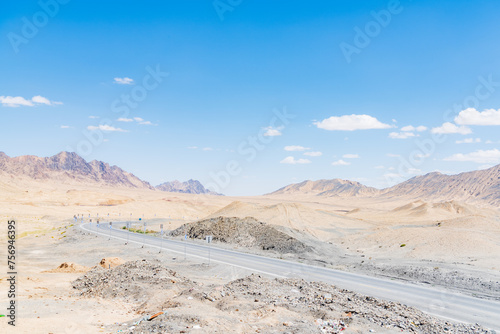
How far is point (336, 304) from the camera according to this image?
15.7 meters

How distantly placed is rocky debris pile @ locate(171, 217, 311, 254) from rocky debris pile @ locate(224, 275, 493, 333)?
24456 mm

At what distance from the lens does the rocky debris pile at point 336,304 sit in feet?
46.0

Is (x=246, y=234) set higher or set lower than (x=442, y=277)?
higher

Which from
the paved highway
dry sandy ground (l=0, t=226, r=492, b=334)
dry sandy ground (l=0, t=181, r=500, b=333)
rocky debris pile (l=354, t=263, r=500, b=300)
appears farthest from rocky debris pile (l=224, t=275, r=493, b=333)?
rocky debris pile (l=354, t=263, r=500, b=300)

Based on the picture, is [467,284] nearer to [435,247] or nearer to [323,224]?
[435,247]

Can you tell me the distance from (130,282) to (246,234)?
107 ft

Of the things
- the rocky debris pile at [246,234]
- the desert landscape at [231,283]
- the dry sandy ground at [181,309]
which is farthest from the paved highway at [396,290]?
the rocky debris pile at [246,234]

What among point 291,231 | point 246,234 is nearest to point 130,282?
point 246,234

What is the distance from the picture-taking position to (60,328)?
13.0 metres

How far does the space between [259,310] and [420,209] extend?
11912 centimetres

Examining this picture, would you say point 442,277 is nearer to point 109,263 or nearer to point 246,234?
point 109,263

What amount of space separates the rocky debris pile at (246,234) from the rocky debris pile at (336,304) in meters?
24.5

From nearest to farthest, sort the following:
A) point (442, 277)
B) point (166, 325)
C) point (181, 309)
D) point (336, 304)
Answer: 1. point (166, 325)
2. point (181, 309)
3. point (336, 304)
4. point (442, 277)

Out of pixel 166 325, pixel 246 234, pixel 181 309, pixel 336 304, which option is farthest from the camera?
pixel 246 234
